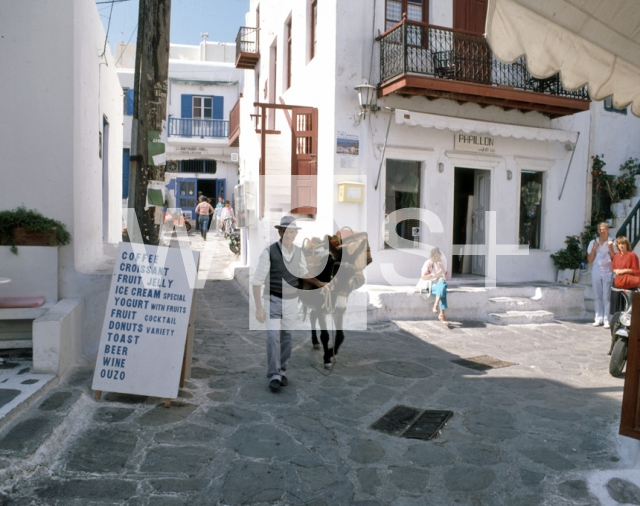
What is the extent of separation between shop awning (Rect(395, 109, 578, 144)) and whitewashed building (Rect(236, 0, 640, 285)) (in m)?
0.03

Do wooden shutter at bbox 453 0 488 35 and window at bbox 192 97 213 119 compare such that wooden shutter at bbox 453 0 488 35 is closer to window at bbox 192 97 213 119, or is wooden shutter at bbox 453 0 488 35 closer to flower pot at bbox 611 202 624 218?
flower pot at bbox 611 202 624 218

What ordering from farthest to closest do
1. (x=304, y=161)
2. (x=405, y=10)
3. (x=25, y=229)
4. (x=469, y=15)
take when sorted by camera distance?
(x=304, y=161)
(x=469, y=15)
(x=405, y=10)
(x=25, y=229)

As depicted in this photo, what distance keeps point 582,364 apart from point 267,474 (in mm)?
5300

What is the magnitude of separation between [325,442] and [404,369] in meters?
2.55

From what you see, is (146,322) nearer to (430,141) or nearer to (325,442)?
(325,442)

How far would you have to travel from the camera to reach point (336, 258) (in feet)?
23.7

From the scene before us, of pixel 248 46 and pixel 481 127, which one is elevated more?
pixel 248 46

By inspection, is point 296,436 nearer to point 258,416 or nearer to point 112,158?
point 258,416

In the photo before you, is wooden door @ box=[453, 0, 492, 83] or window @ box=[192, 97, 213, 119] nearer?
wooden door @ box=[453, 0, 492, 83]

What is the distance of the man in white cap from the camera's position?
585 cm

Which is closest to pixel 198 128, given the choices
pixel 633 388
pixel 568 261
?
pixel 568 261

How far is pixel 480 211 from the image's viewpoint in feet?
41.2

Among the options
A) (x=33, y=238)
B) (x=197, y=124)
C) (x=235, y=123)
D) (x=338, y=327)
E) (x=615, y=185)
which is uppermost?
(x=197, y=124)

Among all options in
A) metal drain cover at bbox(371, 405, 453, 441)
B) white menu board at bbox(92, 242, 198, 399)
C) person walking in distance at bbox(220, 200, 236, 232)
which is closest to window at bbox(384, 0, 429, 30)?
white menu board at bbox(92, 242, 198, 399)
